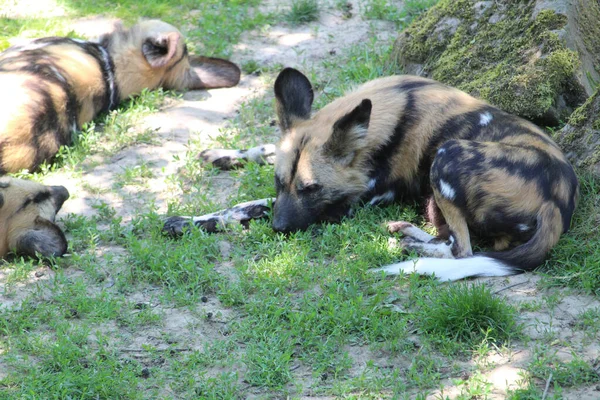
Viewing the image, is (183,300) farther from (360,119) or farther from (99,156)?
(99,156)

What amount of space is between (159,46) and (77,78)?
2.33ft

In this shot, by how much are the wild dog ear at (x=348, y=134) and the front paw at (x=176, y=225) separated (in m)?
0.76

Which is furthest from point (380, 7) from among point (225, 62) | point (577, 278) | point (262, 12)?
point (577, 278)

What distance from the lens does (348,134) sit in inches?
145

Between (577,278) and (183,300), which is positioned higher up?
(577,278)

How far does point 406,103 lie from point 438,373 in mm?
1600

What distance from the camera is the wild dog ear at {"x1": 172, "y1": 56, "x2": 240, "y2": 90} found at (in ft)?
17.3

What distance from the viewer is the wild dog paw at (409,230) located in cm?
357

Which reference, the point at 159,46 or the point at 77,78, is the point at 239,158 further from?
the point at 159,46

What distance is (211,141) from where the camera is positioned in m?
4.68

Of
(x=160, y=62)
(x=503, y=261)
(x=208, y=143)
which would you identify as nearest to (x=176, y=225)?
(x=208, y=143)

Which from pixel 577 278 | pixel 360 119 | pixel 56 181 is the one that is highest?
pixel 360 119

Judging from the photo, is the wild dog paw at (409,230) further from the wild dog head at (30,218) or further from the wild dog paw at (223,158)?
the wild dog head at (30,218)

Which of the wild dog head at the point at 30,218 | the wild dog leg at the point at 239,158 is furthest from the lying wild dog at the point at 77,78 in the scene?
the wild dog leg at the point at 239,158
